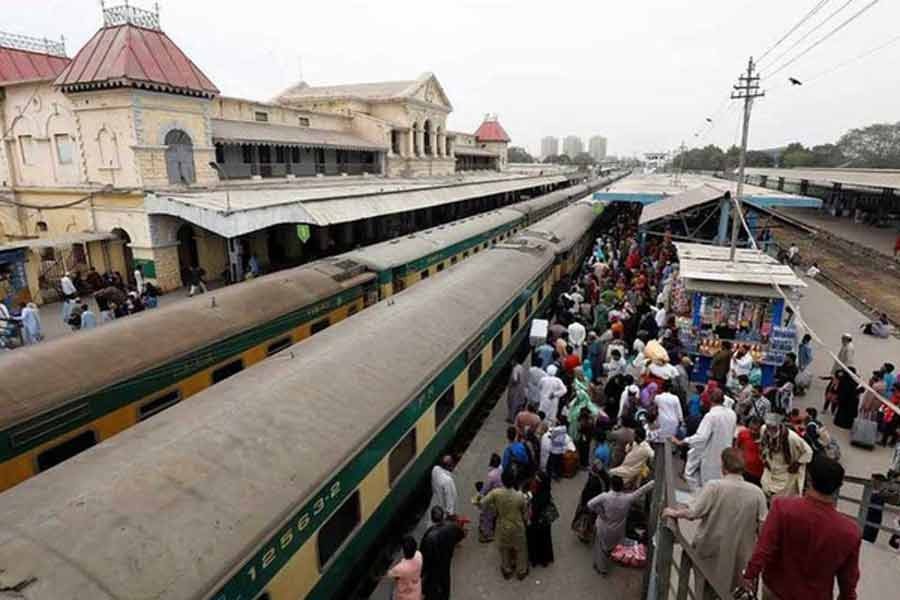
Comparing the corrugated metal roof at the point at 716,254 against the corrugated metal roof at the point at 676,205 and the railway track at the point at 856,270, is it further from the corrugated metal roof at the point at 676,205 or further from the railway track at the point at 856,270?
the railway track at the point at 856,270

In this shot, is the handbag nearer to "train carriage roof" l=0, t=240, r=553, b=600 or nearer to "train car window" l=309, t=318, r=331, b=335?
"train carriage roof" l=0, t=240, r=553, b=600

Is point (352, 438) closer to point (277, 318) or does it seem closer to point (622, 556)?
point (622, 556)

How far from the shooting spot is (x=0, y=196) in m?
22.7

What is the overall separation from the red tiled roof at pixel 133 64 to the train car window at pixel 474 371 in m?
17.7

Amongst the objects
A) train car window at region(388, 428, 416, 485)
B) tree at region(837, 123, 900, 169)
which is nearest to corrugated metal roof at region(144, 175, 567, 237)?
A: train car window at region(388, 428, 416, 485)

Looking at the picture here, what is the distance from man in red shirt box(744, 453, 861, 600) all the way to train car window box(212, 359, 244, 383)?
7683 millimetres

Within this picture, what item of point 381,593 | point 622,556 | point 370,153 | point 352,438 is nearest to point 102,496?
point 352,438

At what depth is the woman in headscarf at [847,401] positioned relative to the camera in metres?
10.2

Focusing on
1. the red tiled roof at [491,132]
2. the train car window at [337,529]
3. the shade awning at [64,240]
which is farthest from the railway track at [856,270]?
the red tiled roof at [491,132]

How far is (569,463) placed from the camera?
8977 mm

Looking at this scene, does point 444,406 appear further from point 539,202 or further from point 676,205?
point 539,202

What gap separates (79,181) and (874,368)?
28.1 meters

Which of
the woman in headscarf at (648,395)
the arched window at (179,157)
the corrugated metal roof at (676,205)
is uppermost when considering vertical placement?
the arched window at (179,157)

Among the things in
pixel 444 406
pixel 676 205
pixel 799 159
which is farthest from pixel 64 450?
pixel 799 159
